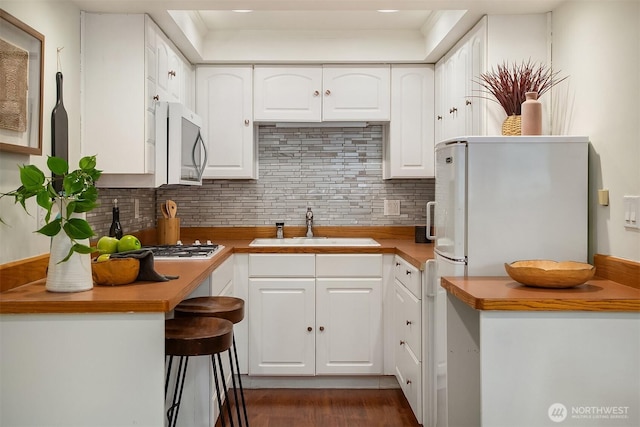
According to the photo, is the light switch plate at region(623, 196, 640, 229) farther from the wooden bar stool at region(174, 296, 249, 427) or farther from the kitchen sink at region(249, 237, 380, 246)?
the kitchen sink at region(249, 237, 380, 246)

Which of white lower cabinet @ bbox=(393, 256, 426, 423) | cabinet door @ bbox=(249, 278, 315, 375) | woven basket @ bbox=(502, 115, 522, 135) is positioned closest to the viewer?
woven basket @ bbox=(502, 115, 522, 135)

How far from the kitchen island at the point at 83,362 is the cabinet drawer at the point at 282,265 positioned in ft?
5.77

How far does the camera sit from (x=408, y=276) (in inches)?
120

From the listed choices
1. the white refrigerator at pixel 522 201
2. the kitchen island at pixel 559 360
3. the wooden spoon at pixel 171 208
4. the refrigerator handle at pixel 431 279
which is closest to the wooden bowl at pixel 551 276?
the kitchen island at pixel 559 360

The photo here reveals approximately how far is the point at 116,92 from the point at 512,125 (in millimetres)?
1904

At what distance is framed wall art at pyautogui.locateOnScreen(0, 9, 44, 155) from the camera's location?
6.33 ft

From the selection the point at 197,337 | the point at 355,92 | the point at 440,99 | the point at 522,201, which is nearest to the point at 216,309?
the point at 197,337

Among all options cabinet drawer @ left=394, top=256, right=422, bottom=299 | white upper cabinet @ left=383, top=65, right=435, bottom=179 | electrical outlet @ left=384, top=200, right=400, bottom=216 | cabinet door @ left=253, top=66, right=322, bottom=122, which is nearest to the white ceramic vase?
cabinet drawer @ left=394, top=256, right=422, bottom=299

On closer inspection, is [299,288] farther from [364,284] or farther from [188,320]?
[188,320]

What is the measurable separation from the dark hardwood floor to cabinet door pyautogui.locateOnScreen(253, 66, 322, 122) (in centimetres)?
182

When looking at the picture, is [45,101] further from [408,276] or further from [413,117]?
[413,117]

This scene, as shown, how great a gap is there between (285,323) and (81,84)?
1.83m

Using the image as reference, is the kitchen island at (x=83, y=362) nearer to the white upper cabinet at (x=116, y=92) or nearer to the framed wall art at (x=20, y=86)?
the framed wall art at (x=20, y=86)

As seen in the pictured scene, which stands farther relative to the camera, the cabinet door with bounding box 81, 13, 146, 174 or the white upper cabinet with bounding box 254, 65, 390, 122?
the white upper cabinet with bounding box 254, 65, 390, 122
